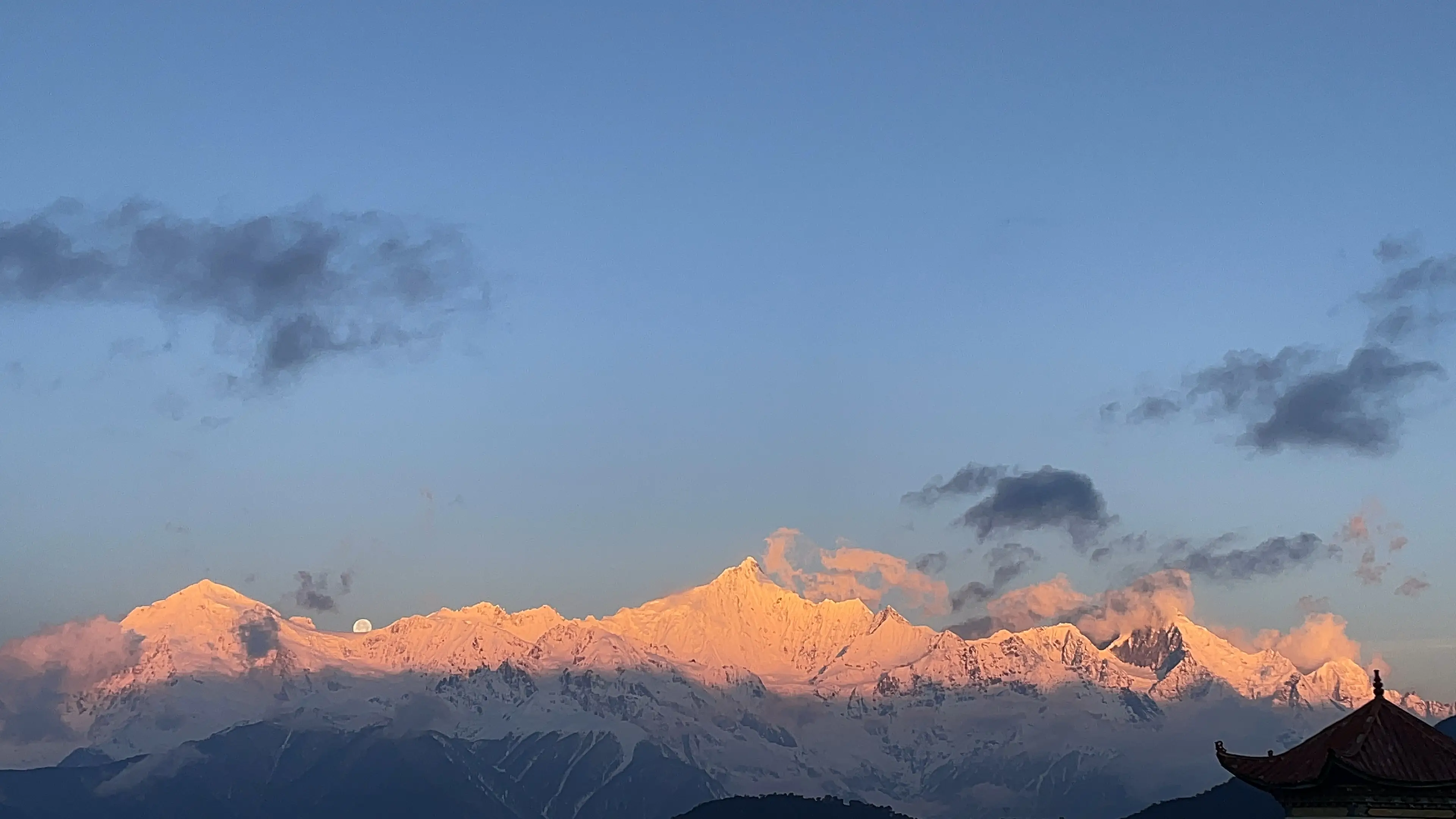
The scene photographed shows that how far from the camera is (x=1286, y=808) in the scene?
38.9 metres

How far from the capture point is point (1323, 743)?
131 feet

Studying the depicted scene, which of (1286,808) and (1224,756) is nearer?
(1286,808)

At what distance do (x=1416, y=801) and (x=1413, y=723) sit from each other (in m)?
2.45

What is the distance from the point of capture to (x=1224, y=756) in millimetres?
42125

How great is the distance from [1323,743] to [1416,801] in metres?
2.85

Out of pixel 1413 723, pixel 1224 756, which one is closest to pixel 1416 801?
pixel 1413 723

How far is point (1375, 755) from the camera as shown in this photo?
3828cm

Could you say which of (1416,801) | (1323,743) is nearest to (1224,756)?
(1323,743)

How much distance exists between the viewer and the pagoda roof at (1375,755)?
3775 centimetres

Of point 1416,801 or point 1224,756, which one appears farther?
point 1224,756

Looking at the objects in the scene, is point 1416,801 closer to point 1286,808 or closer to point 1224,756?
point 1286,808

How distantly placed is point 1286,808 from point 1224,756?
3316 mm

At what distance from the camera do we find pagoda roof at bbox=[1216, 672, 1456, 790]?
124 feet

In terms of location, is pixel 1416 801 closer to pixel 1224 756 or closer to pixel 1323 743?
pixel 1323 743
